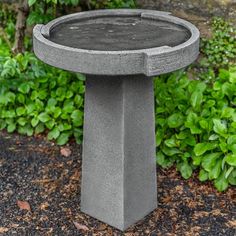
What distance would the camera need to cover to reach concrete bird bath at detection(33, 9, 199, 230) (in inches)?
94.3

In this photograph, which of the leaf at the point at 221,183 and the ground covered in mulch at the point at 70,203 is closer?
the ground covered in mulch at the point at 70,203

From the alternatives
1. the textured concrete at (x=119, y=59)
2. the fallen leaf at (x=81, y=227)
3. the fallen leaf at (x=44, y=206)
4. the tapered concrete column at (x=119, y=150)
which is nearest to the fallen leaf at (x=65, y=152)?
the fallen leaf at (x=44, y=206)

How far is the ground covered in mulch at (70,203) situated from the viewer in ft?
9.86

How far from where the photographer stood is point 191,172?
135 inches

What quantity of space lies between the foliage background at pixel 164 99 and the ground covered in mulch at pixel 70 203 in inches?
4.8

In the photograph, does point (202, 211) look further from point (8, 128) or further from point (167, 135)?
point (8, 128)

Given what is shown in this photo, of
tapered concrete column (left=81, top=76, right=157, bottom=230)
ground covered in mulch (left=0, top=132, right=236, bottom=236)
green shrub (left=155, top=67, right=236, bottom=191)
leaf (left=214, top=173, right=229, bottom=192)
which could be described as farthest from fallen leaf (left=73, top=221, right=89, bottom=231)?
leaf (left=214, top=173, right=229, bottom=192)

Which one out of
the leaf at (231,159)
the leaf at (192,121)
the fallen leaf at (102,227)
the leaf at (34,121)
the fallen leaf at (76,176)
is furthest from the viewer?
the leaf at (34,121)

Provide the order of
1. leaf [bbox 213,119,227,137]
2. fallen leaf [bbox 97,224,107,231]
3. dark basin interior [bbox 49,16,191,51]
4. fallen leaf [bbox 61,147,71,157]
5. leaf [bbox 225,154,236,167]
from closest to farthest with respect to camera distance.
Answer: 1. dark basin interior [bbox 49,16,191,51]
2. fallen leaf [bbox 97,224,107,231]
3. leaf [bbox 225,154,236,167]
4. leaf [bbox 213,119,227,137]
5. fallen leaf [bbox 61,147,71,157]

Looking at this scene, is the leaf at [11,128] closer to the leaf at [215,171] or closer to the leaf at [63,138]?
the leaf at [63,138]

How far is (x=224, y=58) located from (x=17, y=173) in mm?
1725

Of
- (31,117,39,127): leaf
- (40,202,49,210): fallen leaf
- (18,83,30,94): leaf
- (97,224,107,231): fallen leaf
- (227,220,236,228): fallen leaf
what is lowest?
(227,220,236,228): fallen leaf

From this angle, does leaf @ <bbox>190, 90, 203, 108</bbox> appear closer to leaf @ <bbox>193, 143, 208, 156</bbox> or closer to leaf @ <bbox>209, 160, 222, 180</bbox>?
leaf @ <bbox>193, 143, 208, 156</bbox>

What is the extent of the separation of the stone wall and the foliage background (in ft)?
0.26
